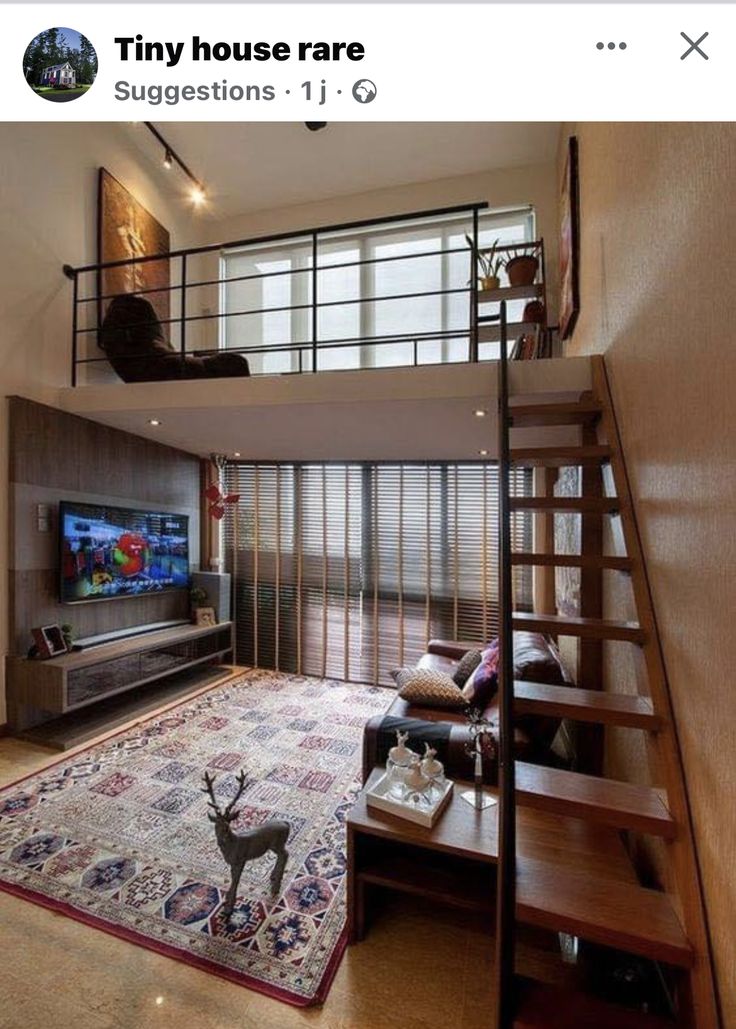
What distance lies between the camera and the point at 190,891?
1916mm

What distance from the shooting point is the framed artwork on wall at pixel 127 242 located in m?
4.09

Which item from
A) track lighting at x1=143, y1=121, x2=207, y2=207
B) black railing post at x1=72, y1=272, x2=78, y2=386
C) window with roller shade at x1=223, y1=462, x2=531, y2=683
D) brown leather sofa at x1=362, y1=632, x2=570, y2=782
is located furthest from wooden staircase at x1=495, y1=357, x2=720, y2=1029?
track lighting at x1=143, y1=121, x2=207, y2=207

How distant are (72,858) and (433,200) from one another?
236 inches

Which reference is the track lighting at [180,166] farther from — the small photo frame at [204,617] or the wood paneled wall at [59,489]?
the small photo frame at [204,617]

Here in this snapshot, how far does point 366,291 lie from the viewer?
5.07 meters

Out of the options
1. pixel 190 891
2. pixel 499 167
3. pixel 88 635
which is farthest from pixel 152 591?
pixel 499 167

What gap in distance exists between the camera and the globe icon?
1.60 meters

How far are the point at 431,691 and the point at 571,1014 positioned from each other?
5.52ft

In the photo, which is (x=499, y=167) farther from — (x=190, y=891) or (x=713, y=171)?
(x=190, y=891)

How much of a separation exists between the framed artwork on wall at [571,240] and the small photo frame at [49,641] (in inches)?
183

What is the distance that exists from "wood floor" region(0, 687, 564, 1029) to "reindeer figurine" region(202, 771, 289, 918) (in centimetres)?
28

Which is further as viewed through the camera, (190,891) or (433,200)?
(433,200)

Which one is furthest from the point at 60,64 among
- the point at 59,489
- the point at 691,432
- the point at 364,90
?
the point at 691,432

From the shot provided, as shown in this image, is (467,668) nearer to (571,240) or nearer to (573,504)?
(573,504)
